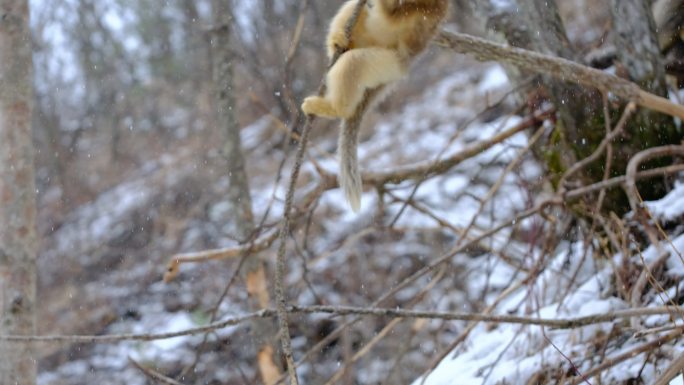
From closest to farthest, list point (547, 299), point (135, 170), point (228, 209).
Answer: point (547, 299), point (228, 209), point (135, 170)

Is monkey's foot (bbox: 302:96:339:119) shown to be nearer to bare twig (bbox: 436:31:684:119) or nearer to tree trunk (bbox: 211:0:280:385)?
bare twig (bbox: 436:31:684:119)

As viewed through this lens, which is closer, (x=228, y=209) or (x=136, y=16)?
(x=228, y=209)

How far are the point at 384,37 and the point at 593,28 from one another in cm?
697

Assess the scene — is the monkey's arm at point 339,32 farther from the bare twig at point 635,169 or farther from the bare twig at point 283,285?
the bare twig at point 635,169

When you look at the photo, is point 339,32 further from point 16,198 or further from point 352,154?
point 16,198

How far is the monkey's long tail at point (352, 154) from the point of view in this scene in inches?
131

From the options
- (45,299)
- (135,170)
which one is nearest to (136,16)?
(135,170)

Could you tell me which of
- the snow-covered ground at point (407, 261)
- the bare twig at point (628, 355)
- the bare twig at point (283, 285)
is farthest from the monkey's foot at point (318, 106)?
the bare twig at point (628, 355)

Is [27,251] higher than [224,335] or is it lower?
higher

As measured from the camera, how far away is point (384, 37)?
136 inches

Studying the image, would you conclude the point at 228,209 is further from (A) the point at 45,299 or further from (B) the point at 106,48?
(B) the point at 106,48

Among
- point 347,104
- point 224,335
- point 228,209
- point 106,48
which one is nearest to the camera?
point 347,104

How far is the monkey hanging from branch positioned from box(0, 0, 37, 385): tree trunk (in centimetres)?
140

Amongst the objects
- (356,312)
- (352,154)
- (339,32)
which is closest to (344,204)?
(352,154)
